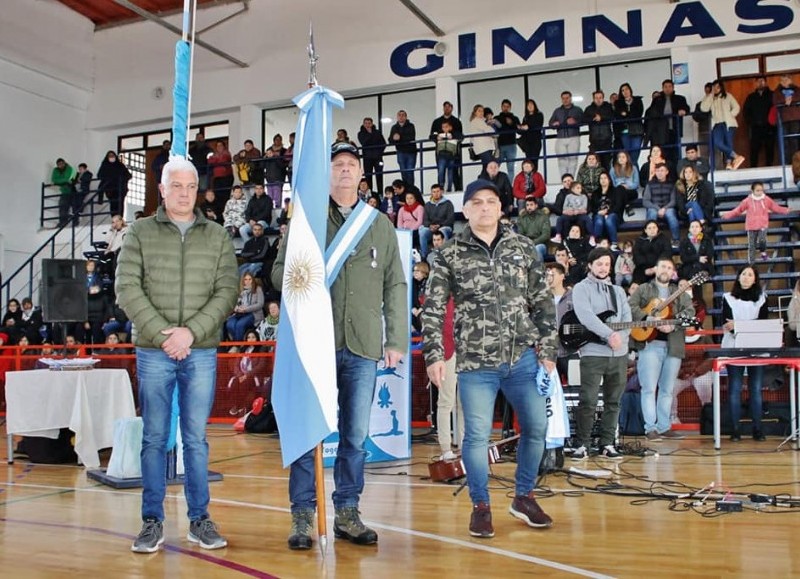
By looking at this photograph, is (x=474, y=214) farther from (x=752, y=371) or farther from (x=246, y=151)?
(x=246, y=151)

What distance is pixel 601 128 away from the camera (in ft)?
45.3

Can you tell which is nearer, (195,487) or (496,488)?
(195,487)

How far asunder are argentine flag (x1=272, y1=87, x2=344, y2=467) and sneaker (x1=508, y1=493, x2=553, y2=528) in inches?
45.8

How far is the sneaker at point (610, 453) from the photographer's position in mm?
6977

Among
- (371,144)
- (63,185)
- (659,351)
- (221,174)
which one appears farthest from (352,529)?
(63,185)

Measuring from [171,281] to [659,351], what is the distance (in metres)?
5.65

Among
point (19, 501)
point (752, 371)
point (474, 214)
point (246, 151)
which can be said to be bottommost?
point (19, 501)

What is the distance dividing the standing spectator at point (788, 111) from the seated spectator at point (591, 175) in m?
3.03

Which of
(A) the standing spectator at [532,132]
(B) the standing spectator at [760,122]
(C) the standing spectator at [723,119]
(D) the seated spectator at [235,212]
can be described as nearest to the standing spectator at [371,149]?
(D) the seated spectator at [235,212]

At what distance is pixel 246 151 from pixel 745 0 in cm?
979

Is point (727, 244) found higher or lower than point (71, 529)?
higher

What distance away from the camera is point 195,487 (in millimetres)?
3992

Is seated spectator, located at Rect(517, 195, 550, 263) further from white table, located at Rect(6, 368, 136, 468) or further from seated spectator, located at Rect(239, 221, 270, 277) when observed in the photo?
white table, located at Rect(6, 368, 136, 468)

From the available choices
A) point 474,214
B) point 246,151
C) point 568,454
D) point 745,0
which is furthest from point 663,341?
point 246,151
